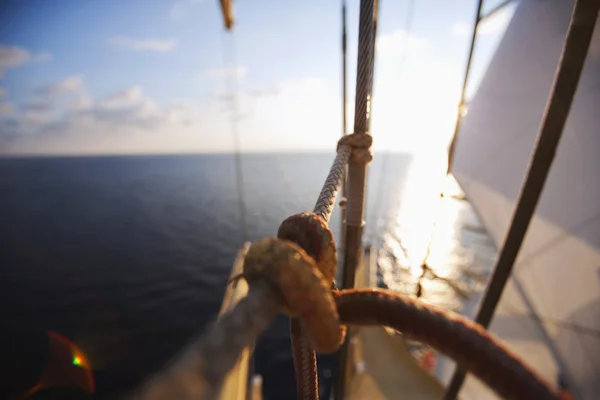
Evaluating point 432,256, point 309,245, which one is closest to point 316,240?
point 309,245

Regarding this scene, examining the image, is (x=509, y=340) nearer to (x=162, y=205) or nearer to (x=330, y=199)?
(x=330, y=199)

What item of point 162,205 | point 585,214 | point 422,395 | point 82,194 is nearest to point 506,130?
point 585,214

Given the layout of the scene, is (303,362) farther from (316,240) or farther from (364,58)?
(364,58)

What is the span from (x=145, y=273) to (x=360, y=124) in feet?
94.5

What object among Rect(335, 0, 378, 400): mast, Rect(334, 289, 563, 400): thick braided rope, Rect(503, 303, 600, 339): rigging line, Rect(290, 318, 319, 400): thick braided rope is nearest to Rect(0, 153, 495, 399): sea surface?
Rect(503, 303, 600, 339): rigging line

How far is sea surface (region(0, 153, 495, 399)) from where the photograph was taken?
1567 cm

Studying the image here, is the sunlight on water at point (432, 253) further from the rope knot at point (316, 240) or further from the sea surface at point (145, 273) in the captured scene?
the rope knot at point (316, 240)

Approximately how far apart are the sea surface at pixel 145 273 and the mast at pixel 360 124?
12.2 feet

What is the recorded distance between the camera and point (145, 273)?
2567 centimetres

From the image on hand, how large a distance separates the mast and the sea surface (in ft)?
12.2

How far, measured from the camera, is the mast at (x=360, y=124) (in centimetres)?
224

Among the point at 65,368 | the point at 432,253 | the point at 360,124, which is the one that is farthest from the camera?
the point at 432,253

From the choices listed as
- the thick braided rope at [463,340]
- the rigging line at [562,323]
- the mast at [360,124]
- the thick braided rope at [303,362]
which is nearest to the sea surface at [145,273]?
the rigging line at [562,323]

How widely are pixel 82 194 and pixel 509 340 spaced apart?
82.1 m
